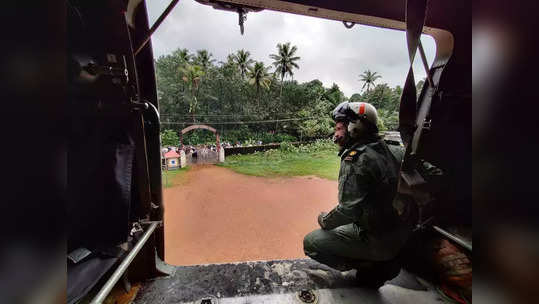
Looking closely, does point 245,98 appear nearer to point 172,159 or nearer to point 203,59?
point 203,59

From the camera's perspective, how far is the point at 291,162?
18.5 meters

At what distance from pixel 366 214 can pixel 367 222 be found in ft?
0.25

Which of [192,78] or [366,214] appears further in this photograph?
[192,78]

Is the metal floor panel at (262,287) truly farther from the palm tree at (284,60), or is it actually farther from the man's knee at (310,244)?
the palm tree at (284,60)

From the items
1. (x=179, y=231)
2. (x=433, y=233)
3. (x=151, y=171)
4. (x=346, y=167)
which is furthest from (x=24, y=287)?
(x=179, y=231)

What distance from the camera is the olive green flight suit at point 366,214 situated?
1918 mm

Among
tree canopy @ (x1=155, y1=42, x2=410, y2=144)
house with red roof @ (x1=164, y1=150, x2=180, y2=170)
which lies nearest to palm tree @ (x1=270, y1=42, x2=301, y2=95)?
tree canopy @ (x1=155, y1=42, x2=410, y2=144)

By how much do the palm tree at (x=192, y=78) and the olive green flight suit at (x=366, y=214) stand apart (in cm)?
2359

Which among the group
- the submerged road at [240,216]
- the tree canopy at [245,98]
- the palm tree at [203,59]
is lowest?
the submerged road at [240,216]

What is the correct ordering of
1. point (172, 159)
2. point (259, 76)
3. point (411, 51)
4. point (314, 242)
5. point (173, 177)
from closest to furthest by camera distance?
point (411, 51), point (314, 242), point (173, 177), point (172, 159), point (259, 76)

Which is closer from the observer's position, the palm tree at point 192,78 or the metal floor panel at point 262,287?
the metal floor panel at point 262,287

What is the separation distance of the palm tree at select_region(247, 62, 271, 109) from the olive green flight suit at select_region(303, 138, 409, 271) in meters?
25.2

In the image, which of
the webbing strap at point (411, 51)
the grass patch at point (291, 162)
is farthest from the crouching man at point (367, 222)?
the grass patch at point (291, 162)

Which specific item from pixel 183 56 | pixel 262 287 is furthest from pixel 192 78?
pixel 262 287
